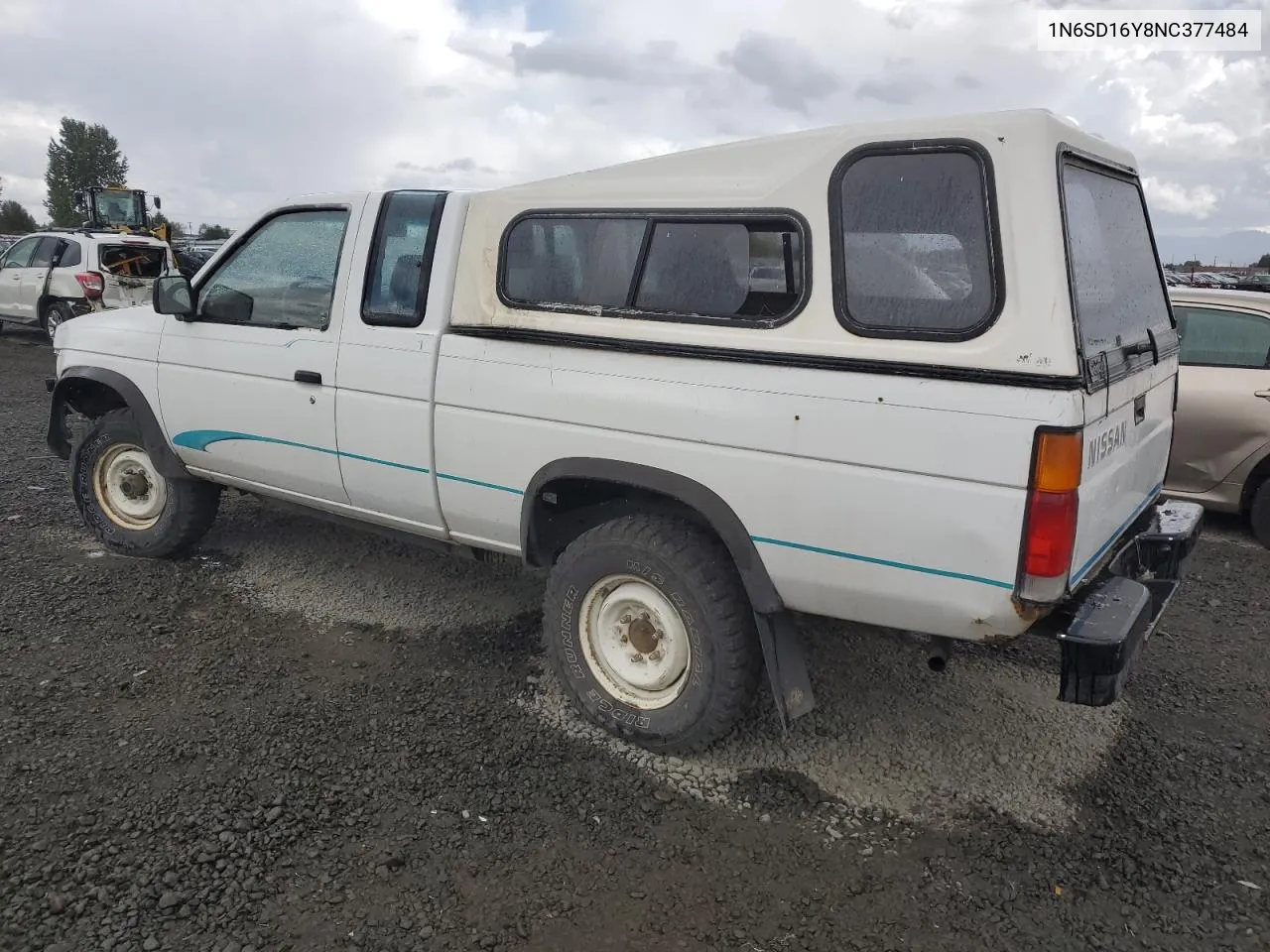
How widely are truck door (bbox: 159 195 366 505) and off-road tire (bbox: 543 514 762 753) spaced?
1.35 m

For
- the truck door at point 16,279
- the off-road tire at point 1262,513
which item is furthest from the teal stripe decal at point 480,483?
the truck door at point 16,279

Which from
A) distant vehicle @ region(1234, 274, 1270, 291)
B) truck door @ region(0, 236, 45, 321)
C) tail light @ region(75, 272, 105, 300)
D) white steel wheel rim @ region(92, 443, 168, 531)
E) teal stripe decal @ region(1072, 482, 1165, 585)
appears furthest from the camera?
truck door @ region(0, 236, 45, 321)

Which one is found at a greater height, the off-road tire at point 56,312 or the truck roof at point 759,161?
the truck roof at point 759,161

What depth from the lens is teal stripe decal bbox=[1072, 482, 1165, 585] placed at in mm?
2725

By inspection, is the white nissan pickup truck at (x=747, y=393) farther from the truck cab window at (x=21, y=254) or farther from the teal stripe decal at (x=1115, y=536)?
the truck cab window at (x=21, y=254)

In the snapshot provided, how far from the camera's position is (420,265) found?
3656mm

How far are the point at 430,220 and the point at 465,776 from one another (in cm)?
215

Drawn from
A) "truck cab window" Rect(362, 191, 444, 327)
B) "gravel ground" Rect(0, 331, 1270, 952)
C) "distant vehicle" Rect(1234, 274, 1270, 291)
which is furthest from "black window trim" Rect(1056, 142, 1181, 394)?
"distant vehicle" Rect(1234, 274, 1270, 291)

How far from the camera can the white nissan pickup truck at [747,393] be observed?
2512 millimetres

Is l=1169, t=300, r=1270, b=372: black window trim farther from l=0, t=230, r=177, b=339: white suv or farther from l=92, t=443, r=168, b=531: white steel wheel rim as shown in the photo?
l=0, t=230, r=177, b=339: white suv

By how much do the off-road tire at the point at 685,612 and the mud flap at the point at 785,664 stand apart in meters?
0.09

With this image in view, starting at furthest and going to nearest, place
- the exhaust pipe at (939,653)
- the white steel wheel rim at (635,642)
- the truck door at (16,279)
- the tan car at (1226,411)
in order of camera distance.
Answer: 1. the truck door at (16,279)
2. the tan car at (1226,411)
3. the white steel wheel rim at (635,642)
4. the exhaust pipe at (939,653)

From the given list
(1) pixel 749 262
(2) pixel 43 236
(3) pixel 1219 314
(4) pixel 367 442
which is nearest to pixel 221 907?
(4) pixel 367 442

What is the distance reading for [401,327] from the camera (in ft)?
12.1
